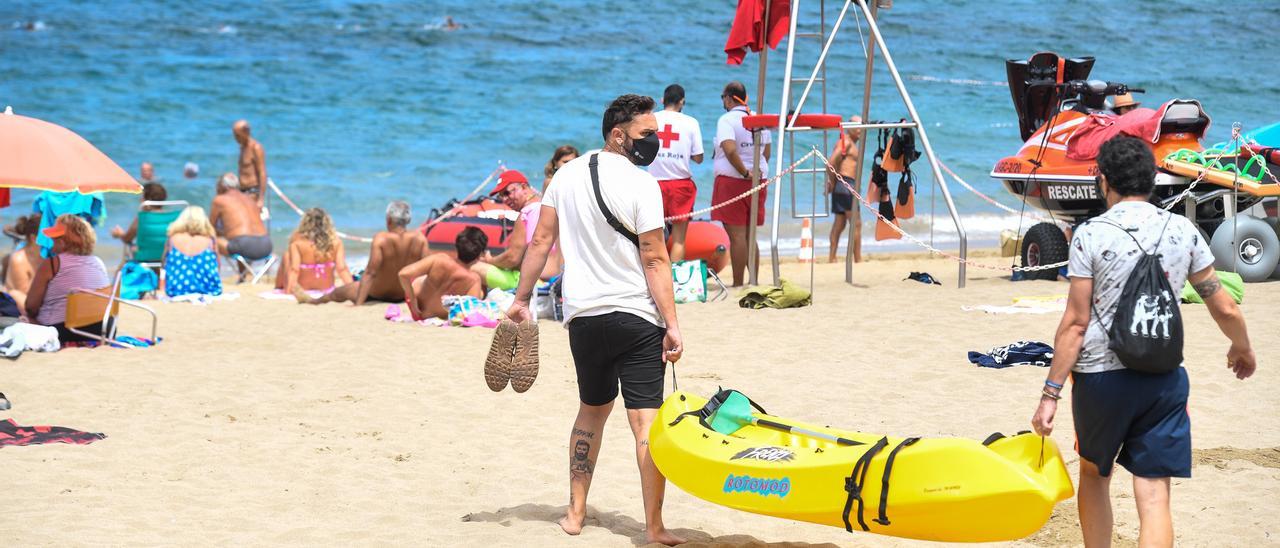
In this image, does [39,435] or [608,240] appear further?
[39,435]

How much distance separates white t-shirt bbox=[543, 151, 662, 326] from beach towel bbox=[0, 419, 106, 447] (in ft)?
9.33

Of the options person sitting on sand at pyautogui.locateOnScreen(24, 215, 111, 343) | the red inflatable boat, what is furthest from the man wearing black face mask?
the red inflatable boat

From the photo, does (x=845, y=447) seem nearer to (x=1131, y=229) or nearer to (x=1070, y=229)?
(x=1131, y=229)

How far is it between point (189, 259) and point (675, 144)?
417 centimetres


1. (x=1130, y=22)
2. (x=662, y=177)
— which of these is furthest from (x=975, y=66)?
(x=662, y=177)

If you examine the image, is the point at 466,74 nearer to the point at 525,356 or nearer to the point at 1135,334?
the point at 525,356

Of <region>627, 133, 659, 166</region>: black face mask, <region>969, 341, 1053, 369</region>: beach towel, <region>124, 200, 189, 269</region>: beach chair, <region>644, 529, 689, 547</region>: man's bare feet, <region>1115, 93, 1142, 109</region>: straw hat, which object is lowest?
<region>124, 200, 189, 269</region>: beach chair

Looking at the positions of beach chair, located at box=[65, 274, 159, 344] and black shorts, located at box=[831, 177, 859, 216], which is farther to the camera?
black shorts, located at box=[831, 177, 859, 216]

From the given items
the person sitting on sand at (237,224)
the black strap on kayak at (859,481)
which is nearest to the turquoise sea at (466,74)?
the person sitting on sand at (237,224)

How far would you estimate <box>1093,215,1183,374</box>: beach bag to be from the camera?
10.3ft

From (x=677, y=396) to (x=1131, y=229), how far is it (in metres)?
1.45

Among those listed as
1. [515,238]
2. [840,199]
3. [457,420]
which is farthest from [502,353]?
[840,199]

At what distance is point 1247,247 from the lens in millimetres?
8883

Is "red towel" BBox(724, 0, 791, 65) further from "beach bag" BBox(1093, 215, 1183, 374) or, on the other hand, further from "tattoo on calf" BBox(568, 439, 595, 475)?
"beach bag" BBox(1093, 215, 1183, 374)
